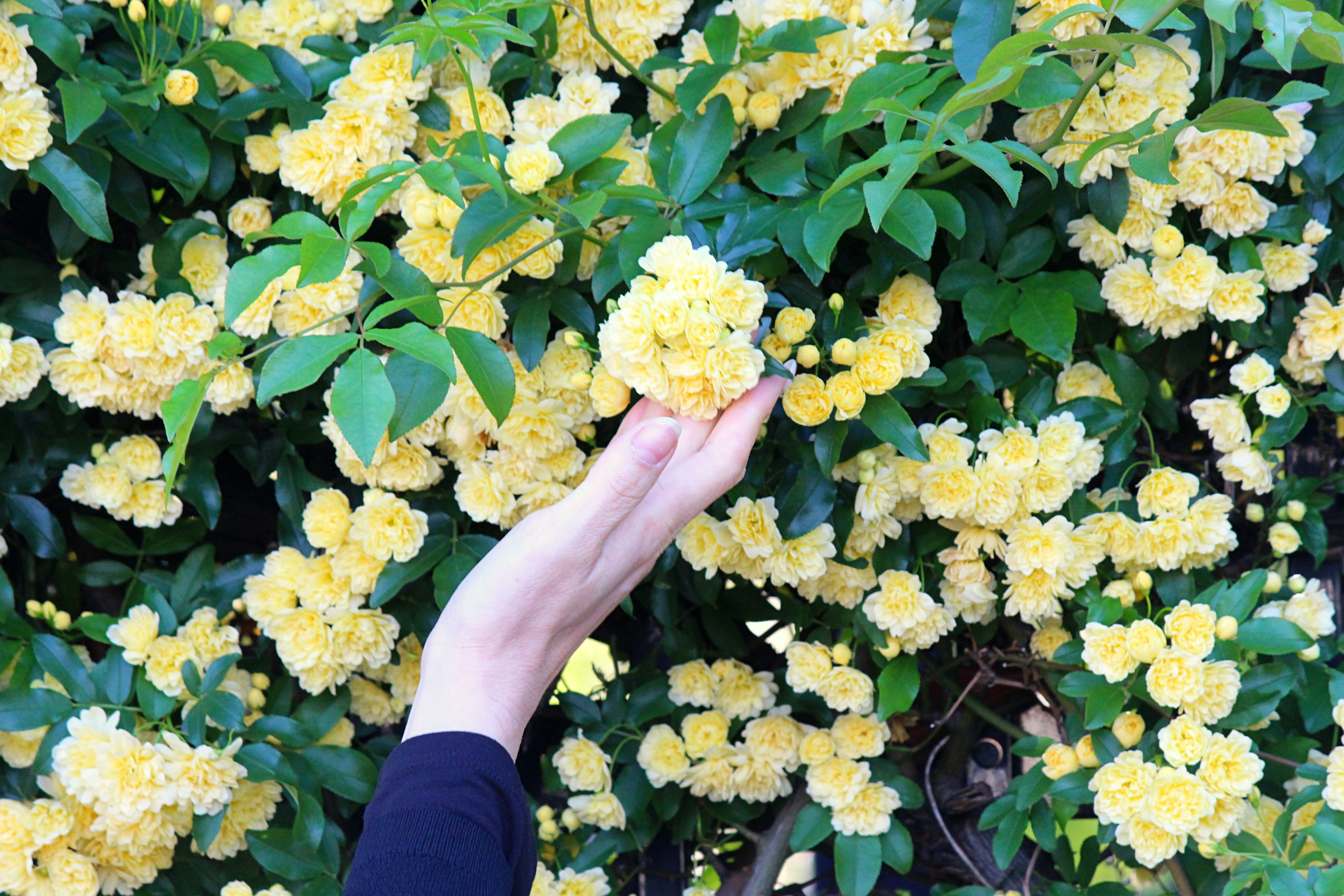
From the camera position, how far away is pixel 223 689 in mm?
1269

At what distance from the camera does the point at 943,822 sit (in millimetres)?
1435

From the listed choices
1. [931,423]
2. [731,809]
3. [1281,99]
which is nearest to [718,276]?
[931,423]

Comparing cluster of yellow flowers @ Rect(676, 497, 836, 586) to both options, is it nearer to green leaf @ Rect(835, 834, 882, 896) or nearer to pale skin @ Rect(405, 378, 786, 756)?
pale skin @ Rect(405, 378, 786, 756)

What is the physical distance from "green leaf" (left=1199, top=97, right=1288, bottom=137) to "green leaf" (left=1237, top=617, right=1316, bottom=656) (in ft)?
1.71

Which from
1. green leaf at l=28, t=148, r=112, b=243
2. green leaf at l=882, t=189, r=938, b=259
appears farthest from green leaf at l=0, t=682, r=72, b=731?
green leaf at l=882, t=189, r=938, b=259

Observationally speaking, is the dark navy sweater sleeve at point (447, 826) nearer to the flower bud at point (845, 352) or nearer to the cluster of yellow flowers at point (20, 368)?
the flower bud at point (845, 352)

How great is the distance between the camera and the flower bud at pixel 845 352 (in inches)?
40.7

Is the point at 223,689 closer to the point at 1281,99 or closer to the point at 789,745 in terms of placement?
the point at 789,745

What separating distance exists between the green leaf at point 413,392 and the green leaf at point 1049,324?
61cm

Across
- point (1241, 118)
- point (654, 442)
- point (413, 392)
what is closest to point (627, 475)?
point (654, 442)

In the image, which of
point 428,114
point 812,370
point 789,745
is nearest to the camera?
point 812,370

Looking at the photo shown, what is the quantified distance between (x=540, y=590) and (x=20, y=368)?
2.57ft

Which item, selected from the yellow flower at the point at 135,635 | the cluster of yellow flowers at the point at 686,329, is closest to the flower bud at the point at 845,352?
the cluster of yellow flowers at the point at 686,329

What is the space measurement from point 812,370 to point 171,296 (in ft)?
2.54
